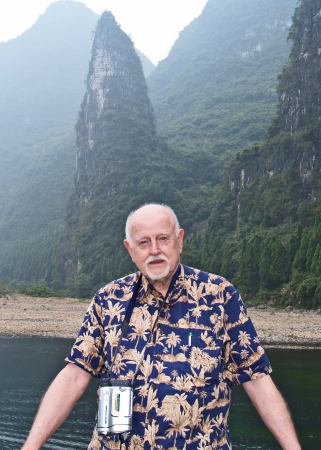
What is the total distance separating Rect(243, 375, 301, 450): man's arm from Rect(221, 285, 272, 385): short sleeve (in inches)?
1.9

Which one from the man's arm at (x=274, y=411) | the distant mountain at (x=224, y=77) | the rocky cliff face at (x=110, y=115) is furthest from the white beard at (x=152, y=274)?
the distant mountain at (x=224, y=77)

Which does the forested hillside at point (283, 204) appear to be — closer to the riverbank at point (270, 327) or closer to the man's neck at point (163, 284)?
the riverbank at point (270, 327)

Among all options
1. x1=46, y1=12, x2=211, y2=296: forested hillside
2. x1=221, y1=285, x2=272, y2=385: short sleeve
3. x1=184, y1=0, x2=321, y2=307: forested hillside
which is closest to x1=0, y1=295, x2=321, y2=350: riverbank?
x1=184, y1=0, x2=321, y2=307: forested hillside

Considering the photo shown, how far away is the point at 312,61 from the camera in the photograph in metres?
42.6

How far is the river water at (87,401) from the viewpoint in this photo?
6680mm

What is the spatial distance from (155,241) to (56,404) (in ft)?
2.85

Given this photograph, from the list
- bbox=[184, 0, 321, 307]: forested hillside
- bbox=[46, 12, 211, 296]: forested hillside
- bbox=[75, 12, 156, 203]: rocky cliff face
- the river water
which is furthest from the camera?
bbox=[75, 12, 156, 203]: rocky cliff face

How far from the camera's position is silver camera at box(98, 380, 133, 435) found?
1788 millimetres

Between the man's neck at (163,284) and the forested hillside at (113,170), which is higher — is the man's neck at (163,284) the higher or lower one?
the lower one

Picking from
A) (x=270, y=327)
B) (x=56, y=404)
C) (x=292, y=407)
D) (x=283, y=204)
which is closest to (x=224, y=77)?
(x=283, y=204)

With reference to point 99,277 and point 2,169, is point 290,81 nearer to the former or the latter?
point 99,277

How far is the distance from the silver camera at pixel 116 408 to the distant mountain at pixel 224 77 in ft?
279

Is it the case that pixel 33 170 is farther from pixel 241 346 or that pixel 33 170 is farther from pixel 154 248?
pixel 241 346

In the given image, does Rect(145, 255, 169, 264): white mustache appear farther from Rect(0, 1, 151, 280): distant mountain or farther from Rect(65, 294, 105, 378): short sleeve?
Rect(0, 1, 151, 280): distant mountain
